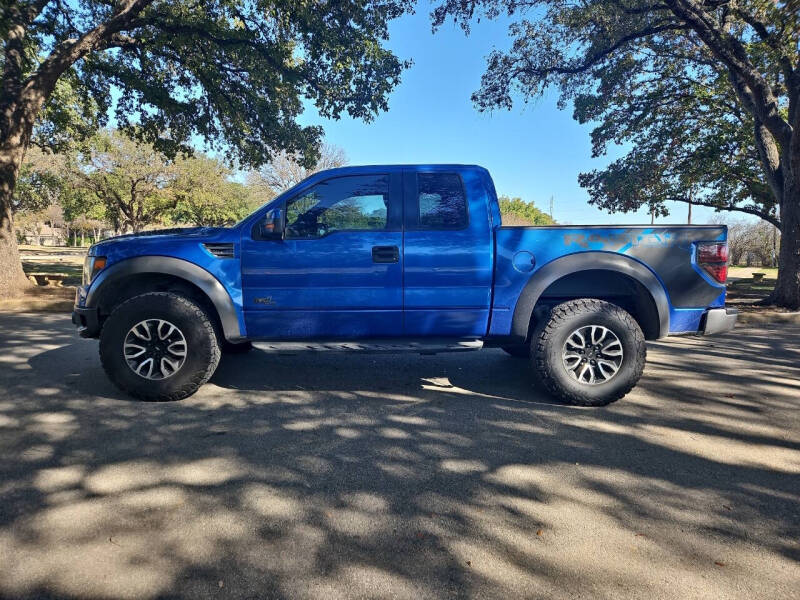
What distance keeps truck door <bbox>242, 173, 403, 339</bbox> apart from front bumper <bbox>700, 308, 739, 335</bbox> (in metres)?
2.65

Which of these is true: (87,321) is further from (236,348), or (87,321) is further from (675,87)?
(675,87)

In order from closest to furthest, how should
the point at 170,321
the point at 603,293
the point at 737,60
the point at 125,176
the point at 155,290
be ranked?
1. the point at 170,321
2. the point at 155,290
3. the point at 603,293
4. the point at 737,60
5. the point at 125,176

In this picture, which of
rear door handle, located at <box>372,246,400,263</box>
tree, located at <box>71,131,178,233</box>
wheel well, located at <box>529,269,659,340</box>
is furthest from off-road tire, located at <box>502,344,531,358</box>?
tree, located at <box>71,131,178,233</box>

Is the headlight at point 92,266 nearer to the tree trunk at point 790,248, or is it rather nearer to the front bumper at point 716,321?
the front bumper at point 716,321

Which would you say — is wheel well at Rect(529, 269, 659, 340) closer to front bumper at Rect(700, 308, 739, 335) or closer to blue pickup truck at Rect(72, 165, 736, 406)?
blue pickup truck at Rect(72, 165, 736, 406)

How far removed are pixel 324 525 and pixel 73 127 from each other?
58.1ft

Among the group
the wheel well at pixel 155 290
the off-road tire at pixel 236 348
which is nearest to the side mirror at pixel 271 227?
the wheel well at pixel 155 290

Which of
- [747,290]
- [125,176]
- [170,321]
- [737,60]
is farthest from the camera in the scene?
[125,176]

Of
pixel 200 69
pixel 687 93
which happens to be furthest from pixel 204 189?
pixel 687 93

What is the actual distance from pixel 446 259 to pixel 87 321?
320cm

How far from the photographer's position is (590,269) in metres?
3.90

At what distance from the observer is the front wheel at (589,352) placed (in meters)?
3.82

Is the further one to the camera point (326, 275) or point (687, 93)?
point (687, 93)

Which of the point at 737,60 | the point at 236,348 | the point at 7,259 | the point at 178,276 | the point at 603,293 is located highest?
the point at 737,60
